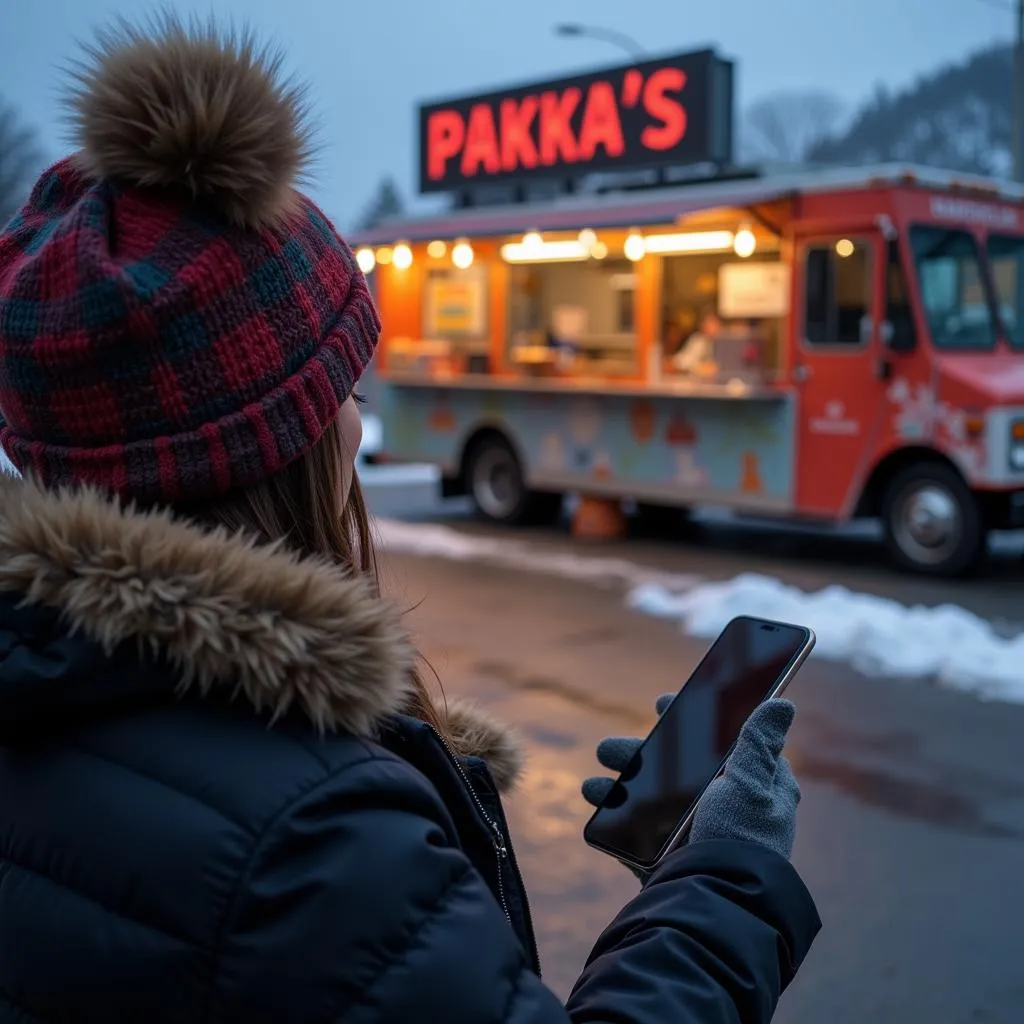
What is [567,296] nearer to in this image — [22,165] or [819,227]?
[819,227]

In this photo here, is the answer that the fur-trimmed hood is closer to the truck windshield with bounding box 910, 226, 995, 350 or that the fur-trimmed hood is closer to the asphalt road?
the asphalt road

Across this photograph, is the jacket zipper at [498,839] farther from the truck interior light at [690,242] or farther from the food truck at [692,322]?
the truck interior light at [690,242]

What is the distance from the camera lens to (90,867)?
1.19 m

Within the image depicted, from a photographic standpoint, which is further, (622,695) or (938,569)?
(938,569)

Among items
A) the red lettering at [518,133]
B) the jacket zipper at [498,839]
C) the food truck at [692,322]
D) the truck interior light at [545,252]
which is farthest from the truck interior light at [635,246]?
the jacket zipper at [498,839]

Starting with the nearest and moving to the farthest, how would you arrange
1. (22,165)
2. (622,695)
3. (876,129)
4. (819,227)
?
(622,695), (819,227), (22,165), (876,129)

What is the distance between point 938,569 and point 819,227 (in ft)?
9.52

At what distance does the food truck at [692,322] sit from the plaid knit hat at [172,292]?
9.25 m

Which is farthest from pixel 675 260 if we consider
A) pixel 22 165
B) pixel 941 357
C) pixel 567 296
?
pixel 22 165

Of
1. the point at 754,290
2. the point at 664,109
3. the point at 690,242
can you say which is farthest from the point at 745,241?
the point at 664,109

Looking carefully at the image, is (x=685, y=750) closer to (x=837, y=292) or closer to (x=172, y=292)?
(x=172, y=292)

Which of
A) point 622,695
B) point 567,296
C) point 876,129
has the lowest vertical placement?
point 622,695

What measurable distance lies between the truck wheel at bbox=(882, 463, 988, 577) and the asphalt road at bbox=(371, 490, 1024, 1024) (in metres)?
0.66

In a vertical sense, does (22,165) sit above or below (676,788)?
above
